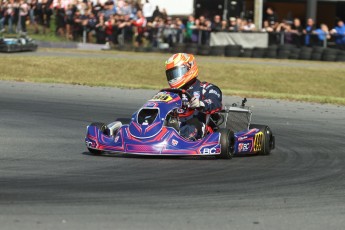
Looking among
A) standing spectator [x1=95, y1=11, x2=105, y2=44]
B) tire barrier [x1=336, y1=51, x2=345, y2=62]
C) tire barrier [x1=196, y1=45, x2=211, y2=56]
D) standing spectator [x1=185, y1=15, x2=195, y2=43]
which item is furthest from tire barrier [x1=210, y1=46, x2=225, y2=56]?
standing spectator [x1=95, y1=11, x2=105, y2=44]

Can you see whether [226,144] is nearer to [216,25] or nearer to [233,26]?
[216,25]

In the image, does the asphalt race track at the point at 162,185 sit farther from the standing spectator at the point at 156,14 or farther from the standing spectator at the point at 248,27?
the standing spectator at the point at 156,14

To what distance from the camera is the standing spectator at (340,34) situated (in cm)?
2525

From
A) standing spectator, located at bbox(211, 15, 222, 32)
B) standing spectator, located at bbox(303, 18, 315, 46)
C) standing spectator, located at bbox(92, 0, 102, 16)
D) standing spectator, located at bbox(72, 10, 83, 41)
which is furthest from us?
standing spectator, located at bbox(72, 10, 83, 41)

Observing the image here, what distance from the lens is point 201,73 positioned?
2273cm

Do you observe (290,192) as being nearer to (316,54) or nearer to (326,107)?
(326,107)

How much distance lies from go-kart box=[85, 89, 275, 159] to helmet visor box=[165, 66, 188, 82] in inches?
10.9

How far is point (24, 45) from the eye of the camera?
26.5m

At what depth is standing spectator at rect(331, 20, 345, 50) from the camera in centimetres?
2525

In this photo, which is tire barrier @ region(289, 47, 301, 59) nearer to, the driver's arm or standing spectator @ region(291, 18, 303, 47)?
standing spectator @ region(291, 18, 303, 47)

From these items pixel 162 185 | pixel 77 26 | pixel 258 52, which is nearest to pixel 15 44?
pixel 77 26

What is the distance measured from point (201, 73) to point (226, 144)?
13.5m

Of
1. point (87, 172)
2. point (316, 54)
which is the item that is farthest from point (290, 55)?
point (87, 172)

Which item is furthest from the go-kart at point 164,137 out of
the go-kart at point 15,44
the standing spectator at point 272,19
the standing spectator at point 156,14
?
the standing spectator at point 156,14
